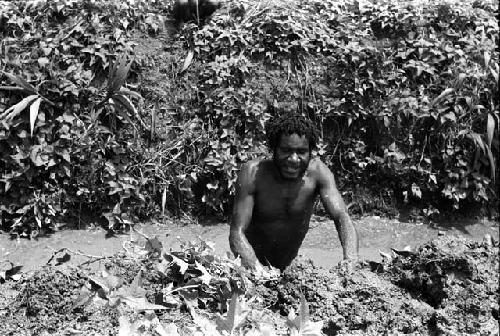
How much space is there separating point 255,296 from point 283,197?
89.2 inches

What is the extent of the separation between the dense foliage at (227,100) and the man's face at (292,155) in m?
2.98

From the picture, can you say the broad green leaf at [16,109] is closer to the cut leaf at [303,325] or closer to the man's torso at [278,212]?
the man's torso at [278,212]

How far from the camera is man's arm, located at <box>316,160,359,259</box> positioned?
4.10 m

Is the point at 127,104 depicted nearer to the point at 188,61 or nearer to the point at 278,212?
the point at 188,61

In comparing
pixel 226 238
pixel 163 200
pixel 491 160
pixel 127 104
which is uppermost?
pixel 127 104

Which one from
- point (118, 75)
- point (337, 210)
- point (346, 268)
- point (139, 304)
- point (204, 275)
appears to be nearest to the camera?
point (139, 304)

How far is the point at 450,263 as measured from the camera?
241cm

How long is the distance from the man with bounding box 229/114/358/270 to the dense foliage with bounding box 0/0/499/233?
2.54m

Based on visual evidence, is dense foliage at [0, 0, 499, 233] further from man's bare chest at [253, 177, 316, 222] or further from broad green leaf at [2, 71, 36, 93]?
man's bare chest at [253, 177, 316, 222]

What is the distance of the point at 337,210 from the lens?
440 centimetres

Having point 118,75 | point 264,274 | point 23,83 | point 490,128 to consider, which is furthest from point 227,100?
point 264,274

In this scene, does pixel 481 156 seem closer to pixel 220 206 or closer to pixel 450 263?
pixel 220 206

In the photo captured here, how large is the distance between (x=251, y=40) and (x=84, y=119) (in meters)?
1.96

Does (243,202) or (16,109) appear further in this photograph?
(16,109)
